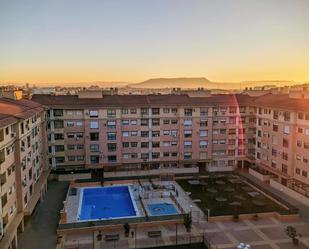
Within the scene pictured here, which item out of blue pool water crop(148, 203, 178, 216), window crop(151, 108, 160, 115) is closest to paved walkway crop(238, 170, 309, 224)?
blue pool water crop(148, 203, 178, 216)

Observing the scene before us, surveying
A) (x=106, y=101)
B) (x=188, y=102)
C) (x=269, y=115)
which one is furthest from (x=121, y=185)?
(x=269, y=115)

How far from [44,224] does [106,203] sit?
385 inches

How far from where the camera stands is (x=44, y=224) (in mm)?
32094

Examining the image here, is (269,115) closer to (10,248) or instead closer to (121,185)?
(121,185)

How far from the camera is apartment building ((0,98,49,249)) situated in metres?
25.3

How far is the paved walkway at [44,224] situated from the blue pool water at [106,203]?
2.96 metres

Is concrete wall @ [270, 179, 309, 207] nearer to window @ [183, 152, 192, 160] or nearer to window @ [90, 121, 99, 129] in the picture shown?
window @ [183, 152, 192, 160]

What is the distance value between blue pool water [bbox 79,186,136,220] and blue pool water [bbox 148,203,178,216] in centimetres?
217

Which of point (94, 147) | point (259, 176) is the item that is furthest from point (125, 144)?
point (259, 176)

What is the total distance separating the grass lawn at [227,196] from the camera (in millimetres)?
35906

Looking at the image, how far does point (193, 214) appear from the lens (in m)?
34.4

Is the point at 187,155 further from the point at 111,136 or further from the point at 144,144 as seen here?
the point at 111,136

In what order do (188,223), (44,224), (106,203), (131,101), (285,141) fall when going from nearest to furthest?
(188,223) → (44,224) → (106,203) → (285,141) → (131,101)

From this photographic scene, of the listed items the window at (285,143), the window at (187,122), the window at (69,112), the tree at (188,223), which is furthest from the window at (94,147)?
the window at (285,143)
